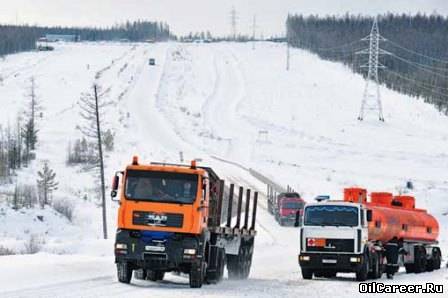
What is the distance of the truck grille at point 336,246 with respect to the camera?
3034 cm

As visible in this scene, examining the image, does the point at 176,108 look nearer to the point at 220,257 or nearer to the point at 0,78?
the point at 0,78

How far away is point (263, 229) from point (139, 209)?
33662 millimetres

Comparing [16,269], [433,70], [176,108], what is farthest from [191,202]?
[433,70]

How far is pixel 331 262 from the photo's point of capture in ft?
99.6

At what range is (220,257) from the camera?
90.0 feet

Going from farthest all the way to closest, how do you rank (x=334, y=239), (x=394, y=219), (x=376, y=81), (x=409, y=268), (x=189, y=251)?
(x=376, y=81), (x=409, y=268), (x=394, y=219), (x=334, y=239), (x=189, y=251)

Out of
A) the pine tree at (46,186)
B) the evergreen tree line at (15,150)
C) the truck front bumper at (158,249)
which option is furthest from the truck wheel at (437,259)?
the evergreen tree line at (15,150)

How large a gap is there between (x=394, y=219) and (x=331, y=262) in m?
5.96

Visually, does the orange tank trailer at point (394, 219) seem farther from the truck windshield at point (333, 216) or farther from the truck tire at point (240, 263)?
the truck tire at point (240, 263)

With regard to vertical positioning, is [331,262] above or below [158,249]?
below

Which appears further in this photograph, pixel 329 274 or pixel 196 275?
pixel 329 274

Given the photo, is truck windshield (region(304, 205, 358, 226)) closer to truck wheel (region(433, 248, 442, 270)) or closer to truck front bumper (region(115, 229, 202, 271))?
truck front bumper (region(115, 229, 202, 271))

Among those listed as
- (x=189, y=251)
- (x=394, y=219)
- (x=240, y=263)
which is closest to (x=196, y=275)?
(x=189, y=251)

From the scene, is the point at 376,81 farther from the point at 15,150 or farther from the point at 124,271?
the point at 124,271
